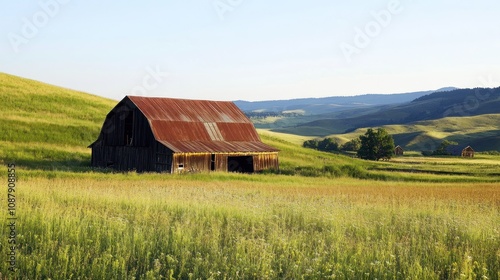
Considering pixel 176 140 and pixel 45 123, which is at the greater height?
pixel 45 123

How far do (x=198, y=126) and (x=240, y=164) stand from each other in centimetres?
545

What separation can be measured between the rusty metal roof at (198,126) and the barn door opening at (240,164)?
1.23 m

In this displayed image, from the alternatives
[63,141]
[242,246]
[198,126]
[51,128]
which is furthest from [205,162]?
[242,246]

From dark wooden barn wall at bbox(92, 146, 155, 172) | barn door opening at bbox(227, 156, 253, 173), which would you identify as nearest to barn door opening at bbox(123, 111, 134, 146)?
dark wooden barn wall at bbox(92, 146, 155, 172)

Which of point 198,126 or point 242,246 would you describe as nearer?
point 242,246

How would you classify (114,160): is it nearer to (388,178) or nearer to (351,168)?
(351,168)

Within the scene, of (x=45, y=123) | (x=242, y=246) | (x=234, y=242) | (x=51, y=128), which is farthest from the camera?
(x=45, y=123)

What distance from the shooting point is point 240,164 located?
49.2m

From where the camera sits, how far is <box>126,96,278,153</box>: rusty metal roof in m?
45.3

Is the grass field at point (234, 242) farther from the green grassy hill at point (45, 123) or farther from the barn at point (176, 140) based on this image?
the green grassy hill at point (45, 123)

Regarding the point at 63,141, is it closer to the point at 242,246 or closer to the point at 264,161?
the point at 264,161

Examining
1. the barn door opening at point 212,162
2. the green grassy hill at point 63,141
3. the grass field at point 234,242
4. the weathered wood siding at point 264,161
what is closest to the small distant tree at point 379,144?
the green grassy hill at point 63,141

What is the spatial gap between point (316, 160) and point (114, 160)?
2756 centimetres

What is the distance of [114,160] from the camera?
47.8 m
